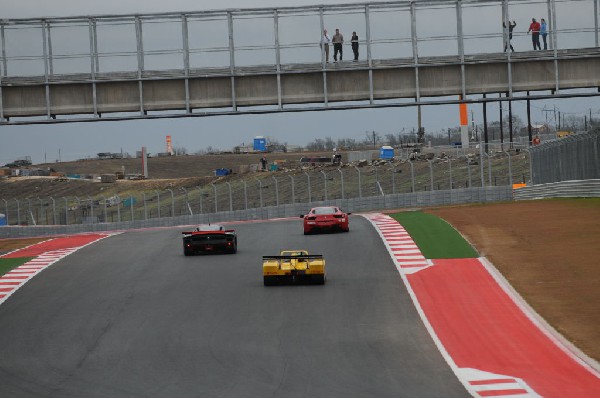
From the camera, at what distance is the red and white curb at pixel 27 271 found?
95.7 ft

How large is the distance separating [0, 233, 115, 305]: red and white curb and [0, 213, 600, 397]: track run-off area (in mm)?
125

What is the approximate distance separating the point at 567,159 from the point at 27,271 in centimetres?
2726

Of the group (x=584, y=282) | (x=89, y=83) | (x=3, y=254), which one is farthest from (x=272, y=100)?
(x=584, y=282)

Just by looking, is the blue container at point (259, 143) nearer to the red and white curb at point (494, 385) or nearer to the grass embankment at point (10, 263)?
the grass embankment at point (10, 263)

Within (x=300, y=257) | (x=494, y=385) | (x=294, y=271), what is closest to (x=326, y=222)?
(x=300, y=257)

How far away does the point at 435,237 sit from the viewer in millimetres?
36531

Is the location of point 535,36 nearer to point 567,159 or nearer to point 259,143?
point 567,159

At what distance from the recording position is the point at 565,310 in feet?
73.1

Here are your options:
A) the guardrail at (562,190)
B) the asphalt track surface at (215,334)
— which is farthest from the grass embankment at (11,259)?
the guardrail at (562,190)

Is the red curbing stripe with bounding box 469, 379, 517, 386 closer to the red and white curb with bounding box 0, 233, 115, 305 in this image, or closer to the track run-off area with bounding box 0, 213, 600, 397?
the track run-off area with bounding box 0, 213, 600, 397

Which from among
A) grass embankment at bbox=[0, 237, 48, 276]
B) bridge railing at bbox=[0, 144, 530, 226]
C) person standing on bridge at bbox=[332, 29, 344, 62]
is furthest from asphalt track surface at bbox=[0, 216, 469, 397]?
bridge railing at bbox=[0, 144, 530, 226]

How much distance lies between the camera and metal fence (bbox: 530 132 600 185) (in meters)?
45.5

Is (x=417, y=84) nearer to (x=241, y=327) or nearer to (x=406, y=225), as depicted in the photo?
(x=406, y=225)

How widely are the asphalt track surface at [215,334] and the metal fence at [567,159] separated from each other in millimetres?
15922
